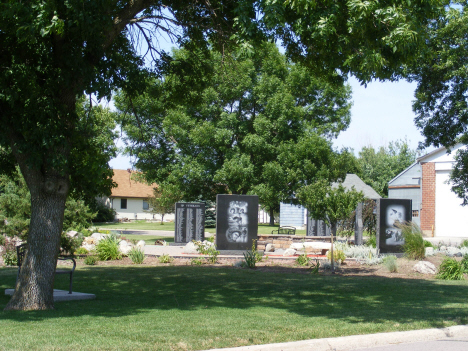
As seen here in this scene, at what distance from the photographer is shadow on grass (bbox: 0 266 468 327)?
789cm

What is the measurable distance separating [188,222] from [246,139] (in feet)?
18.4

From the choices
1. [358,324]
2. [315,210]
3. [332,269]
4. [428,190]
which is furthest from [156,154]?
[358,324]

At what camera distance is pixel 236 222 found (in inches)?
766

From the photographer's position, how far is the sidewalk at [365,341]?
5859 mm

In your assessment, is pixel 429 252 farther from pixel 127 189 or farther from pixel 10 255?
pixel 127 189

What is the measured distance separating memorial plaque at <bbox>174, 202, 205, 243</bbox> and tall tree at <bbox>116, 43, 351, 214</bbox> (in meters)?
2.81

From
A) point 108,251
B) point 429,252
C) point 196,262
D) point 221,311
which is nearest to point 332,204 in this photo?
point 196,262

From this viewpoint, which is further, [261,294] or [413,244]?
[413,244]

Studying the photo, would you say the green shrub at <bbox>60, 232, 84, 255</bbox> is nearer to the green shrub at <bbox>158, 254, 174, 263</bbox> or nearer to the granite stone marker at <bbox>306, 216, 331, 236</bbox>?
the green shrub at <bbox>158, 254, 174, 263</bbox>

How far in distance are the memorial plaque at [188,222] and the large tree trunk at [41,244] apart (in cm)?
1525

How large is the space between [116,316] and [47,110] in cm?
335

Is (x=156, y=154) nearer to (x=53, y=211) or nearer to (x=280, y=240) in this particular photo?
(x=280, y=240)

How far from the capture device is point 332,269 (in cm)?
1445

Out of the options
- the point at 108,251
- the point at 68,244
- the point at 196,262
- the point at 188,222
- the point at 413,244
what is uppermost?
the point at 188,222
